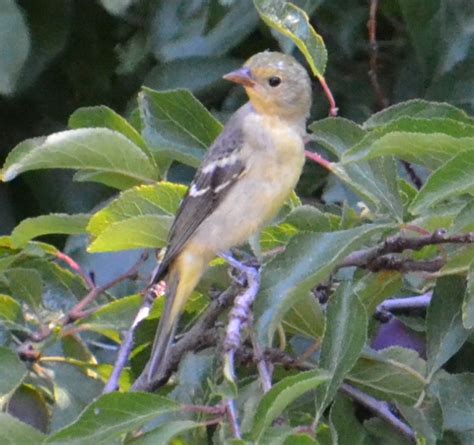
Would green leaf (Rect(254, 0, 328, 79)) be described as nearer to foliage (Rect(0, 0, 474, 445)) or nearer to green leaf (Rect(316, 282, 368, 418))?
foliage (Rect(0, 0, 474, 445))

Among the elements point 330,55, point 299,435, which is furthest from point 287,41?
point 299,435

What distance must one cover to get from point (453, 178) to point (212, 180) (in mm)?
947

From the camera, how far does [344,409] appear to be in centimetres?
148

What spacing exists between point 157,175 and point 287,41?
626 mm

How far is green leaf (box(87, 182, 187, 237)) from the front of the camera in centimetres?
163

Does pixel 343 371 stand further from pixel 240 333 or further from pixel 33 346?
pixel 33 346

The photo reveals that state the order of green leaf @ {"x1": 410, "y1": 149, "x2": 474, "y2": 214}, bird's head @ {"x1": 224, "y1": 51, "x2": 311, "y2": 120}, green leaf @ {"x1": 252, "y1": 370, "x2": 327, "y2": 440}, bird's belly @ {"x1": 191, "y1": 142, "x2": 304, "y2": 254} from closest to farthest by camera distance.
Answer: green leaf @ {"x1": 252, "y1": 370, "x2": 327, "y2": 440} → green leaf @ {"x1": 410, "y1": 149, "x2": 474, "y2": 214} → bird's belly @ {"x1": 191, "y1": 142, "x2": 304, "y2": 254} → bird's head @ {"x1": 224, "y1": 51, "x2": 311, "y2": 120}

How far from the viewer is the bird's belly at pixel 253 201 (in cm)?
208

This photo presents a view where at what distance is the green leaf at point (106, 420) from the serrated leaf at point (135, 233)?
31 centimetres

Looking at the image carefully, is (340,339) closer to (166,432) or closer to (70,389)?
(166,432)

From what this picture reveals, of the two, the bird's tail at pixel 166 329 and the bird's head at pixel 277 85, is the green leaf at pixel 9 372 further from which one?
the bird's head at pixel 277 85

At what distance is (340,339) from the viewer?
1.34 m

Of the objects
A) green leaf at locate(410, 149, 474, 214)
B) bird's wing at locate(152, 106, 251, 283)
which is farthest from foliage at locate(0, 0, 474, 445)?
bird's wing at locate(152, 106, 251, 283)

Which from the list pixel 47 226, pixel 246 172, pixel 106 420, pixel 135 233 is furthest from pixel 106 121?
pixel 106 420
